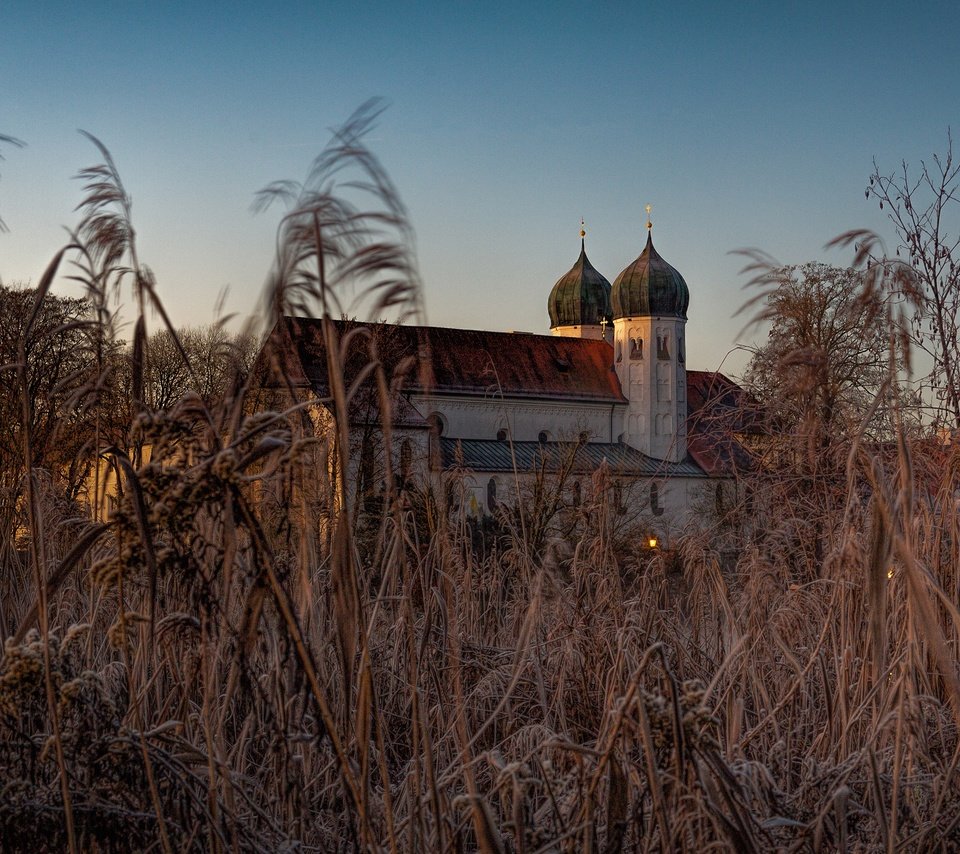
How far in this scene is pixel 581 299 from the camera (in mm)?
67938

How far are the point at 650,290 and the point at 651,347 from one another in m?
2.95

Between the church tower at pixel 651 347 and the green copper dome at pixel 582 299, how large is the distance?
18.0 feet

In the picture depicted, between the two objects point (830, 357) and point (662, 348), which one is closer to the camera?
point (830, 357)

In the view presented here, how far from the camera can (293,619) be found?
172 cm

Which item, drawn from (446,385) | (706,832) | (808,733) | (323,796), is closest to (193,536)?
A: (706,832)

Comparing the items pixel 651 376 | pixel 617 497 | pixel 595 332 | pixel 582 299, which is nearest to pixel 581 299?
pixel 582 299

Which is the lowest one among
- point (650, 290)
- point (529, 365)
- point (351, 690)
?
point (351, 690)

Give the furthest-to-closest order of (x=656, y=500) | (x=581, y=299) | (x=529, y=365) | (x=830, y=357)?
(x=581, y=299), (x=529, y=365), (x=656, y=500), (x=830, y=357)

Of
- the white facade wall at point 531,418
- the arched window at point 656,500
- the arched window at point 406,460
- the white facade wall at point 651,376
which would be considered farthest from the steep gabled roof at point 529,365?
the arched window at point 406,460

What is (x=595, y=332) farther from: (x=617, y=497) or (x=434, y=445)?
(x=434, y=445)

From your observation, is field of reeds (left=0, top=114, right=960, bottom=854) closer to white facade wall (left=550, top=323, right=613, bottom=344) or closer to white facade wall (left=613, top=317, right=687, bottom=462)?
white facade wall (left=613, top=317, right=687, bottom=462)

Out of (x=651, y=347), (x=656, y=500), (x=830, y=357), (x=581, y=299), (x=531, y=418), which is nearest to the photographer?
(x=830, y=357)

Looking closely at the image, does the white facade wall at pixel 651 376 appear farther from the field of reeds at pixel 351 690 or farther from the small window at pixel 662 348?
the field of reeds at pixel 351 690

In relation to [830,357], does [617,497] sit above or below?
below
